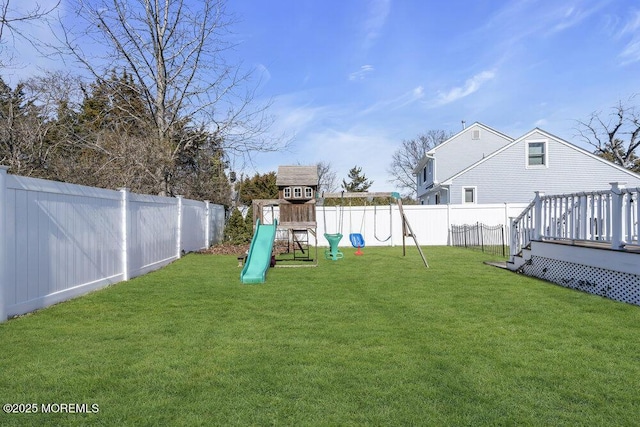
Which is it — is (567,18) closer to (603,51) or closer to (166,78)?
(603,51)

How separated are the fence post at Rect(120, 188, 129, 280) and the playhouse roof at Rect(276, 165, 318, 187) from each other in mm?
5127

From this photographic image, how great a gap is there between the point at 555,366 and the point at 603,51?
43.1 ft

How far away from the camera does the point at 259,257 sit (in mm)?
9859

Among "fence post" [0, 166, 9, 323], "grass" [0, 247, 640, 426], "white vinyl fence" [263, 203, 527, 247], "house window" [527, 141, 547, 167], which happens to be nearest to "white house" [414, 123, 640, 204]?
"house window" [527, 141, 547, 167]

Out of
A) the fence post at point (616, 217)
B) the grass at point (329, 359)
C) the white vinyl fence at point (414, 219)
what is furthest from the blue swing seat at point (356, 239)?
the fence post at point (616, 217)

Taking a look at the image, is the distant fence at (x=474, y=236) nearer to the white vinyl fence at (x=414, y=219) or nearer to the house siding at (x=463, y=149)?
the white vinyl fence at (x=414, y=219)

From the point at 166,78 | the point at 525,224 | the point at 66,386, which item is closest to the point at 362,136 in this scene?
the point at 166,78

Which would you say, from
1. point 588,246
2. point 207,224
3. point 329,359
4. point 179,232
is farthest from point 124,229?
point 588,246

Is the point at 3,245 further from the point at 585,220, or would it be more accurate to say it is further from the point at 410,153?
the point at 410,153

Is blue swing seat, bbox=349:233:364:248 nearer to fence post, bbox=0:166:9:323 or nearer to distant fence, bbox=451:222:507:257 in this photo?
distant fence, bbox=451:222:507:257

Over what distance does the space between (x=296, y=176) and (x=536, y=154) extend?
14469mm

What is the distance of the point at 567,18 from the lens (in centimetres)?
1216

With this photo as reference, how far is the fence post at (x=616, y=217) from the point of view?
6.80 m

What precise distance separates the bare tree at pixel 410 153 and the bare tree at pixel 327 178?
21.0ft
